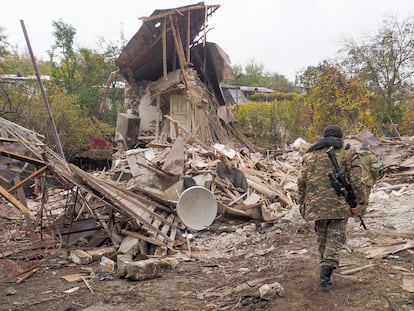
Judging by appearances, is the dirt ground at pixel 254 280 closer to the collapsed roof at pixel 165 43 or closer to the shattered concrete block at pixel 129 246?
the shattered concrete block at pixel 129 246

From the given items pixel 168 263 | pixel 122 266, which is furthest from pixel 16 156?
pixel 168 263

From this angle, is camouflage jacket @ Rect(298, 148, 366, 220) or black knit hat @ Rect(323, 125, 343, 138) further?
black knit hat @ Rect(323, 125, 343, 138)

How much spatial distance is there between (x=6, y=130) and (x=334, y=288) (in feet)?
16.3

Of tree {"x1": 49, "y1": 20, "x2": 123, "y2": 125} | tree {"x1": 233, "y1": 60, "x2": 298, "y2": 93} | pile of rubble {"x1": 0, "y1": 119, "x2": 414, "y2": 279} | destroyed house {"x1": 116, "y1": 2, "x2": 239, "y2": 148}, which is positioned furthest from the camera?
tree {"x1": 233, "y1": 60, "x2": 298, "y2": 93}

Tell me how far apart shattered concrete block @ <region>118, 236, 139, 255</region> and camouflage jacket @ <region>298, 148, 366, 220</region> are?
3213 mm

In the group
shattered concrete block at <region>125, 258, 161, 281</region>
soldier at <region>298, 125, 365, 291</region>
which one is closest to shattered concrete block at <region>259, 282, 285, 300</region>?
soldier at <region>298, 125, 365, 291</region>

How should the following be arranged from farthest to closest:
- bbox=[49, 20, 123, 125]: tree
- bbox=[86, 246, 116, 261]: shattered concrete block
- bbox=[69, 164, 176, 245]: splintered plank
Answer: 1. bbox=[49, 20, 123, 125]: tree
2. bbox=[86, 246, 116, 261]: shattered concrete block
3. bbox=[69, 164, 176, 245]: splintered plank

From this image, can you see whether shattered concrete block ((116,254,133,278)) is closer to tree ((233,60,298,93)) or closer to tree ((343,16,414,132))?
tree ((343,16,414,132))

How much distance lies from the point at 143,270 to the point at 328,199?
2769 millimetres

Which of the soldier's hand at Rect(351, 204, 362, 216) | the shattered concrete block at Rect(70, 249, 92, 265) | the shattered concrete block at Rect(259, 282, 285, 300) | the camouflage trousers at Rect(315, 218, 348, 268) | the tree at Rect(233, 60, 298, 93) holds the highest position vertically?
the tree at Rect(233, 60, 298, 93)

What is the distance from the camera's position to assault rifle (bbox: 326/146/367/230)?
3938 mm

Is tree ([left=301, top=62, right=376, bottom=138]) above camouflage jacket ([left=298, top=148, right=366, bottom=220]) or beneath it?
above

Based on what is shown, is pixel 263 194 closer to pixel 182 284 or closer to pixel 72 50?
pixel 182 284

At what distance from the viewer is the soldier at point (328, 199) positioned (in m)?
3.94
